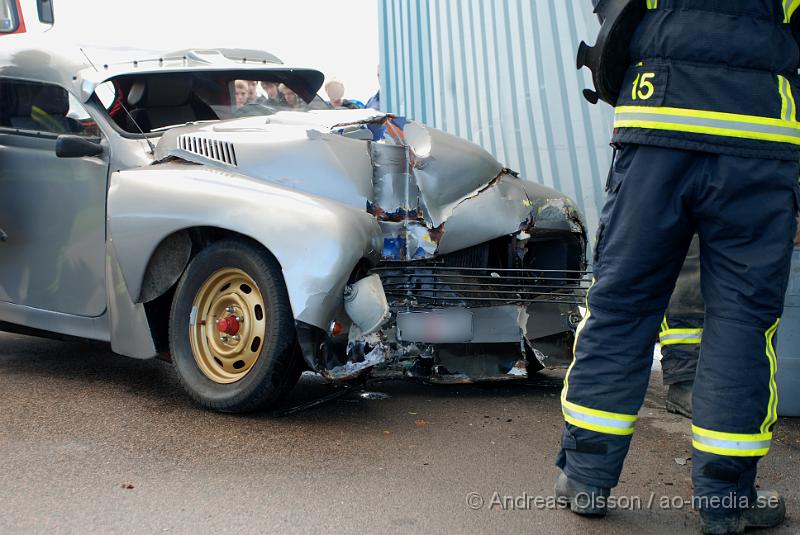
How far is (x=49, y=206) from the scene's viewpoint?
4.70 metres

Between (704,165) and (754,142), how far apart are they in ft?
0.48

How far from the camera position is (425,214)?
14.1 ft

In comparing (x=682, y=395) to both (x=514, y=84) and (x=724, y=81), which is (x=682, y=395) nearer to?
(x=724, y=81)

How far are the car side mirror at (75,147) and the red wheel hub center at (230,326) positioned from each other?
1.14m

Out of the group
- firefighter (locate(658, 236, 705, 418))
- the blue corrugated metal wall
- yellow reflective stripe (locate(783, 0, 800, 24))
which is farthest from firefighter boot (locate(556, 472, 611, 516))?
the blue corrugated metal wall

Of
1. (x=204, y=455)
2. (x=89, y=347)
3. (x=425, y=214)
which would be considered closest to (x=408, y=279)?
(x=425, y=214)

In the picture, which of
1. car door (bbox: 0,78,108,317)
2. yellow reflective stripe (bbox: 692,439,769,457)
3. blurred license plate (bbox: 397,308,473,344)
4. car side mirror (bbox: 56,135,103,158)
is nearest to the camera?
yellow reflective stripe (bbox: 692,439,769,457)

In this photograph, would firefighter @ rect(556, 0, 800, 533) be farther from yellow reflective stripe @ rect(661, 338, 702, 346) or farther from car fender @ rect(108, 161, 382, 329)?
car fender @ rect(108, 161, 382, 329)

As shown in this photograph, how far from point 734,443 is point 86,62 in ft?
12.0

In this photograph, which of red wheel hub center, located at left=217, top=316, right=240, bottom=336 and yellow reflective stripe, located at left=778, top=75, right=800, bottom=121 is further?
red wheel hub center, located at left=217, top=316, right=240, bottom=336

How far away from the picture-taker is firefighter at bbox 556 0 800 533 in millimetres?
2686

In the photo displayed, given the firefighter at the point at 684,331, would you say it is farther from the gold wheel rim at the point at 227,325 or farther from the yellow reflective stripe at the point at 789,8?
the gold wheel rim at the point at 227,325

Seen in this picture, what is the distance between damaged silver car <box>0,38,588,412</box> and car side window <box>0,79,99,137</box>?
0.03 ft

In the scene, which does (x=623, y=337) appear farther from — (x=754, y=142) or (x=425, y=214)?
(x=425, y=214)
